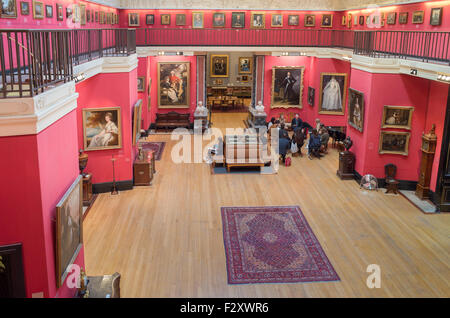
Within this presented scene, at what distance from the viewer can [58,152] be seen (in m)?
6.50

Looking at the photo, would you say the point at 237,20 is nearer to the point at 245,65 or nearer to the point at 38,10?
the point at 245,65

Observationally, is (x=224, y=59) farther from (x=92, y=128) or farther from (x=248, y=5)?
(x=92, y=128)

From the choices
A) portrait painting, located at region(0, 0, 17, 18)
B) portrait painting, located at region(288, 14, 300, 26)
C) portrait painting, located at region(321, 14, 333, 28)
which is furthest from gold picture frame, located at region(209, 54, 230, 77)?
portrait painting, located at region(0, 0, 17, 18)

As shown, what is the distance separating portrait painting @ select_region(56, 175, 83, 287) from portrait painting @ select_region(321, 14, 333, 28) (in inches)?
769

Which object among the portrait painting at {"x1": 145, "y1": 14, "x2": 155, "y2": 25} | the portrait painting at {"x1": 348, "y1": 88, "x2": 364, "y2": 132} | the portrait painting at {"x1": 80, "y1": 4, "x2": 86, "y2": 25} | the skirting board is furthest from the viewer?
the portrait painting at {"x1": 145, "y1": 14, "x2": 155, "y2": 25}

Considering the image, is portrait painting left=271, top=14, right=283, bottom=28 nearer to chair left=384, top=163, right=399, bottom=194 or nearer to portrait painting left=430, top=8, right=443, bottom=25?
portrait painting left=430, top=8, right=443, bottom=25

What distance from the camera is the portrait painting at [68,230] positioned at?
20.5 ft

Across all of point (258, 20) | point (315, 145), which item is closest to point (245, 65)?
point (258, 20)

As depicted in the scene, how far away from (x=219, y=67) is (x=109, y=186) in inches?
673

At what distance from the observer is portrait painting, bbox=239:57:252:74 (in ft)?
103

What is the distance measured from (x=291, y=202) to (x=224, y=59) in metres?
17.8

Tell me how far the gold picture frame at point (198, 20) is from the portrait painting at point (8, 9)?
1351 cm

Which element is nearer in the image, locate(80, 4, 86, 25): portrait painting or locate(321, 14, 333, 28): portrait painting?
locate(80, 4, 86, 25): portrait painting

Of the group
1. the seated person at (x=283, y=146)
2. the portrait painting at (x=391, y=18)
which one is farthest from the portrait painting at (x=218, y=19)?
the seated person at (x=283, y=146)
